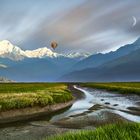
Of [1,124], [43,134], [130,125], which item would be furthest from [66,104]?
[130,125]

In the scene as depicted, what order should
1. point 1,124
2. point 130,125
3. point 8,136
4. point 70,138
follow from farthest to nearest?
point 1,124, point 8,136, point 130,125, point 70,138

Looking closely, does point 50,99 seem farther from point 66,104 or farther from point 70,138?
point 70,138

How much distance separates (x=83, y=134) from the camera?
47.0 ft

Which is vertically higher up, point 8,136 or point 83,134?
point 83,134

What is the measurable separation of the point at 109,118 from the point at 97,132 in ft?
75.0

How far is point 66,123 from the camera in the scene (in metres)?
33.6

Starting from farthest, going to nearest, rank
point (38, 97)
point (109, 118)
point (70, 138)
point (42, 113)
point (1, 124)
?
1. point (38, 97)
2. point (42, 113)
3. point (109, 118)
4. point (1, 124)
5. point (70, 138)

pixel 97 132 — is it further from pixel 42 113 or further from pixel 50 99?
pixel 50 99

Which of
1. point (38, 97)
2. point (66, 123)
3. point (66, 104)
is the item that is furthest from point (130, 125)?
point (66, 104)

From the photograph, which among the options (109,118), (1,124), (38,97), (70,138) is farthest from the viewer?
(38,97)

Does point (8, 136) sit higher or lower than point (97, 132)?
lower

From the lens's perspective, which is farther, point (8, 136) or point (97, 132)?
point (8, 136)

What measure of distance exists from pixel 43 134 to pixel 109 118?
1243cm

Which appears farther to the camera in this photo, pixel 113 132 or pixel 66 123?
pixel 66 123
